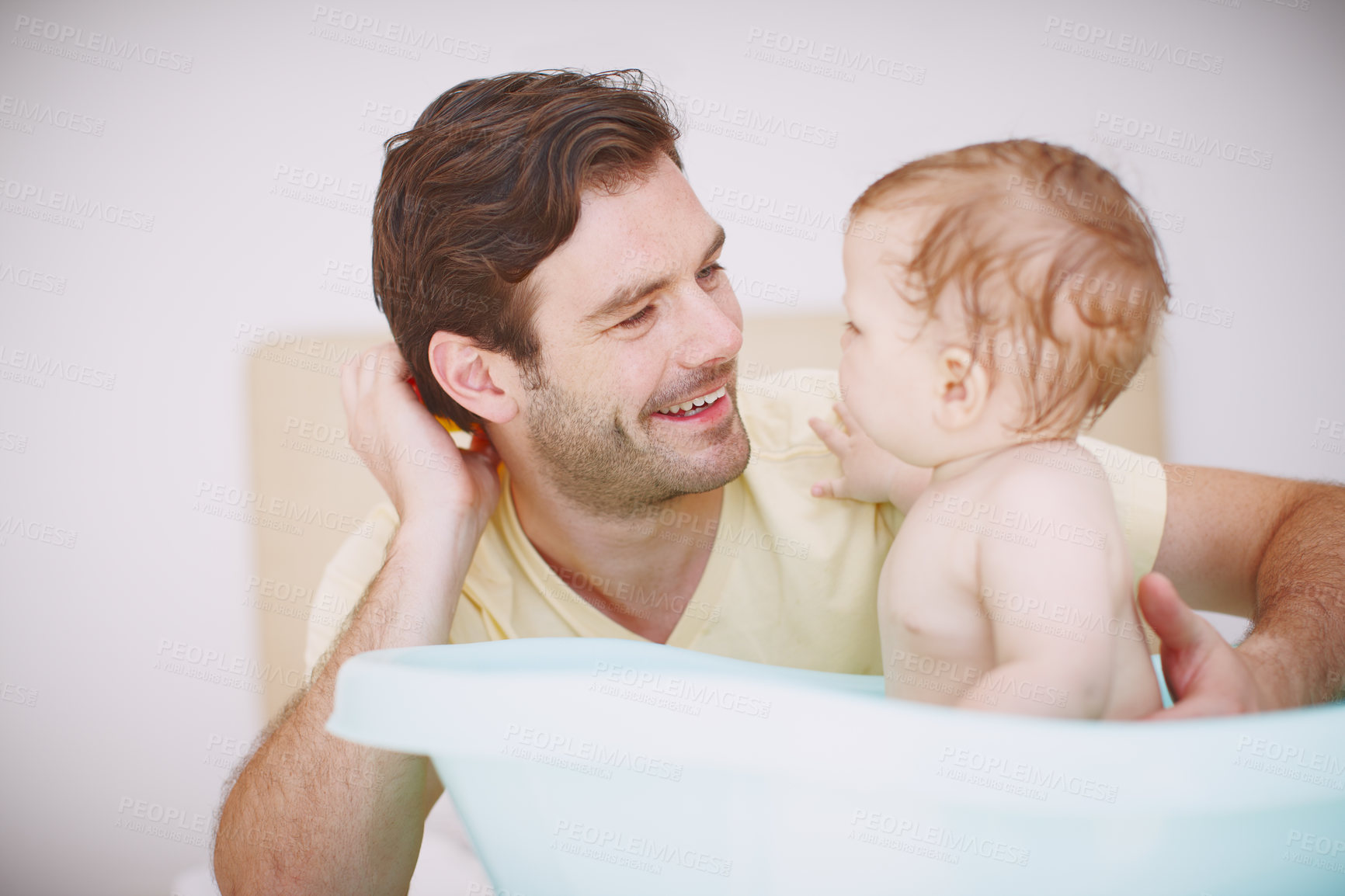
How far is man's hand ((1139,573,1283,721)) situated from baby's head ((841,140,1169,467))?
0.15 meters

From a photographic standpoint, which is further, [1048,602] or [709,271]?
[709,271]

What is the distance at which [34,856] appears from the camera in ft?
6.00

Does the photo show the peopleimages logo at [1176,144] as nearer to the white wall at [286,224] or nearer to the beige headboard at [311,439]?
the white wall at [286,224]

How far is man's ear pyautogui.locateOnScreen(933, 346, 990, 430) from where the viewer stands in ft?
2.49

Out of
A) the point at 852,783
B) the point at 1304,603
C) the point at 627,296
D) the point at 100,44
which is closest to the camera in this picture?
A: the point at 852,783

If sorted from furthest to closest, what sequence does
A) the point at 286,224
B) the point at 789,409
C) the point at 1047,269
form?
1. the point at 286,224
2. the point at 789,409
3. the point at 1047,269

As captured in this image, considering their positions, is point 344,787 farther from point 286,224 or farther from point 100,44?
point 100,44

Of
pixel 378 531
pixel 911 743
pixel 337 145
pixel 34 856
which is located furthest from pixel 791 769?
pixel 34 856

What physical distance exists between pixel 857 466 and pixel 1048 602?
0.47 m

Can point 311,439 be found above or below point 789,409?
below

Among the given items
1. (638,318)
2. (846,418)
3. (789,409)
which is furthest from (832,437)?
(638,318)

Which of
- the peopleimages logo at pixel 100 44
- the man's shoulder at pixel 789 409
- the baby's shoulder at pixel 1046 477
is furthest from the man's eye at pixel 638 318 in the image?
the peopleimages logo at pixel 100 44

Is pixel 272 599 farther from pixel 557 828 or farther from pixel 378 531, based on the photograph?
pixel 557 828

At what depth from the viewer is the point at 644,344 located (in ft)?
3.76
